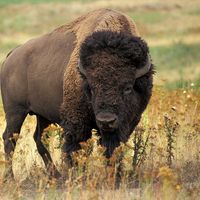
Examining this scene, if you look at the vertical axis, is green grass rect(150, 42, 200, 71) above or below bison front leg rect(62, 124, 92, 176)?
below

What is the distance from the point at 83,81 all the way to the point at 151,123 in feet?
10.1

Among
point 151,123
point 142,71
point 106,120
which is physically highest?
point 142,71

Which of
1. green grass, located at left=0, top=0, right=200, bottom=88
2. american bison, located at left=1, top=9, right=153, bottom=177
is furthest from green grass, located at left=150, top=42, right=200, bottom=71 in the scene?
american bison, located at left=1, top=9, right=153, bottom=177

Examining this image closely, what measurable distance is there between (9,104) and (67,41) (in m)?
1.15

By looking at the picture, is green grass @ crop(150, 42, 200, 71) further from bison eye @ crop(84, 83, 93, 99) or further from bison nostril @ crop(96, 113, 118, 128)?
bison nostril @ crop(96, 113, 118, 128)

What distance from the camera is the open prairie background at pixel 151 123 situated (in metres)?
7.80

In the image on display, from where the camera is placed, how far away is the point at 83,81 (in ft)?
29.8

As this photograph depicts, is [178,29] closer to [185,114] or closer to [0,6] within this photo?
[0,6]

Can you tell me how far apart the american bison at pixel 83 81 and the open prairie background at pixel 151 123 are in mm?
298

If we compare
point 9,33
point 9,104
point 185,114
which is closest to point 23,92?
→ point 9,104

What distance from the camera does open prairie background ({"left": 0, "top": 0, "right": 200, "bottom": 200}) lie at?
7805mm

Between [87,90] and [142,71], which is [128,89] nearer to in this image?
[142,71]

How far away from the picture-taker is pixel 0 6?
191ft

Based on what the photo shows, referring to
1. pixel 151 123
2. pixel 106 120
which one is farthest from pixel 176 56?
pixel 106 120
